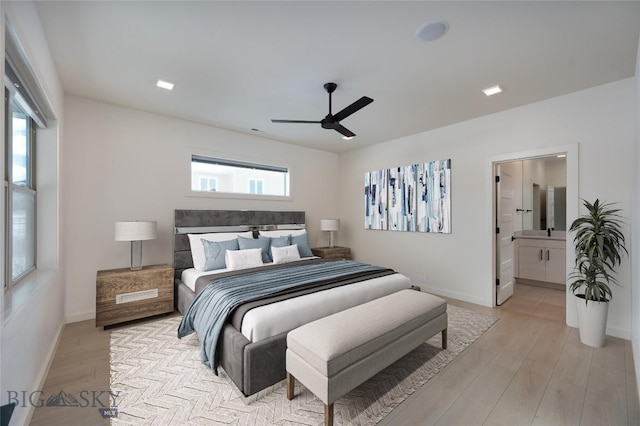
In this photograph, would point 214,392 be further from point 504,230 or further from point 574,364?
point 504,230

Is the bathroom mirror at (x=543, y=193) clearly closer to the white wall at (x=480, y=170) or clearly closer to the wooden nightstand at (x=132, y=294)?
the white wall at (x=480, y=170)

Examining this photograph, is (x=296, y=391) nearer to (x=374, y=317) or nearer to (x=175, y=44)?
(x=374, y=317)

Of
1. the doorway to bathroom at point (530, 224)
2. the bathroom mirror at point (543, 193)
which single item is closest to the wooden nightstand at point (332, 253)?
the doorway to bathroom at point (530, 224)

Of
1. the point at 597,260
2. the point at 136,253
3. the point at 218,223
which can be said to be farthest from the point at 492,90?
the point at 136,253

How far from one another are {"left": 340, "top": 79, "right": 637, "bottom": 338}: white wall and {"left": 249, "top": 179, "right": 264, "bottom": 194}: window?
1.94m

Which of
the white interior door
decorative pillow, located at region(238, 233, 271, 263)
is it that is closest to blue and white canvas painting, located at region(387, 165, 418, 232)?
the white interior door

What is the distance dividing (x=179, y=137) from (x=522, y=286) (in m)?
6.39

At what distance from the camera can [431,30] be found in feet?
6.86

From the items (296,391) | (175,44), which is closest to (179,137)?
(175,44)

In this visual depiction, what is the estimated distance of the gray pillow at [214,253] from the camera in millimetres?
3592

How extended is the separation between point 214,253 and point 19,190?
191cm

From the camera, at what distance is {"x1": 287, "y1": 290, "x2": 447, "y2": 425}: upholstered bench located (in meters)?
1.69

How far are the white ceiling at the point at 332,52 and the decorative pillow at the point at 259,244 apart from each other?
1.82 metres

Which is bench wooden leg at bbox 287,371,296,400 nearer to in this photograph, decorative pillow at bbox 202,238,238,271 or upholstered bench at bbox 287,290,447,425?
upholstered bench at bbox 287,290,447,425
